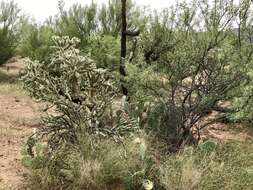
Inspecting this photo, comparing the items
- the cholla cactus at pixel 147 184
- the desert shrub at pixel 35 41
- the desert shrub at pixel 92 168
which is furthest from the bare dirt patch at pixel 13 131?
the desert shrub at pixel 35 41

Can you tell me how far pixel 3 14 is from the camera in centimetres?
1650

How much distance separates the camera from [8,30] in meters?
16.4

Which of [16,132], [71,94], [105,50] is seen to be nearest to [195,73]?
[71,94]

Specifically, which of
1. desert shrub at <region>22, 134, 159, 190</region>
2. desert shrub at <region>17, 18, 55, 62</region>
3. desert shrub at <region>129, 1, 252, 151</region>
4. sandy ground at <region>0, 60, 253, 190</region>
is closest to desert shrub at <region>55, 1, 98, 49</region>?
desert shrub at <region>17, 18, 55, 62</region>

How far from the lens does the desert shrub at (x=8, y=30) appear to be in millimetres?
16188

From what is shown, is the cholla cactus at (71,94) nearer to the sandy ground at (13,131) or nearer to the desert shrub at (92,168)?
the desert shrub at (92,168)

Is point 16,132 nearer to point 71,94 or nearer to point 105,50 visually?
point 71,94

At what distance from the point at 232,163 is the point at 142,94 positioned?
2.04 metres

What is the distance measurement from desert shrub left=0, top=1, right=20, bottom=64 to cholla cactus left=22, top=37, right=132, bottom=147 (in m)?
10.4

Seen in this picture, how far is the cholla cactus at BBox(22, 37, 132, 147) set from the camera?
5.88 metres

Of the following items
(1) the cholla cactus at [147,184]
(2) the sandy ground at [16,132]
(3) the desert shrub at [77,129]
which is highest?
(3) the desert shrub at [77,129]

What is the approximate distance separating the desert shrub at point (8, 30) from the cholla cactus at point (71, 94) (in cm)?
1037

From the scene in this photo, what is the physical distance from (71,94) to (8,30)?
10931mm

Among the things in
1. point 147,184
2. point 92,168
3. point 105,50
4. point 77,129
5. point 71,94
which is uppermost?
point 71,94
